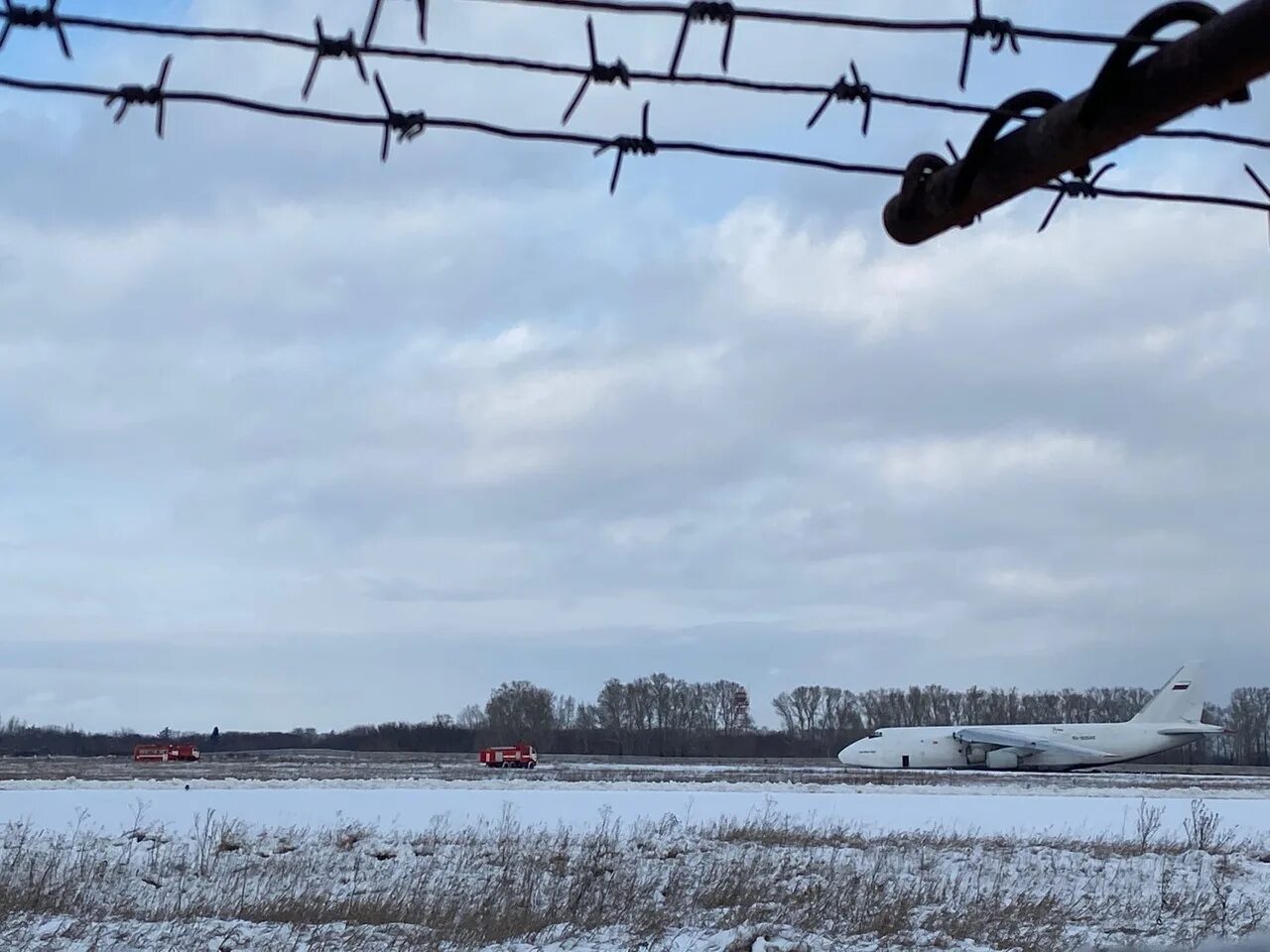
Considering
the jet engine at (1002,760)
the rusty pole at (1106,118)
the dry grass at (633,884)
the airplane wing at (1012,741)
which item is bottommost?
the dry grass at (633,884)

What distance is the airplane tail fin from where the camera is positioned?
55.0 metres

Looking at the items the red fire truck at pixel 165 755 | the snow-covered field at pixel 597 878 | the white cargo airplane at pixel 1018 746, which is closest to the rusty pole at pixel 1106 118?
the snow-covered field at pixel 597 878

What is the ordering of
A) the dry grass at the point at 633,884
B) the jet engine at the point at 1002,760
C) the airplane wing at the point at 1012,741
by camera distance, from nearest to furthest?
the dry grass at the point at 633,884, the jet engine at the point at 1002,760, the airplane wing at the point at 1012,741

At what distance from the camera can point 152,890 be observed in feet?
44.0

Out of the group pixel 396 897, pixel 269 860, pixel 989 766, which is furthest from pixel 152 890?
pixel 989 766

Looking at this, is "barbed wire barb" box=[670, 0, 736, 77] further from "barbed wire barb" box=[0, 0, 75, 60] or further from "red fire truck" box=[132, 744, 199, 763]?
"red fire truck" box=[132, 744, 199, 763]

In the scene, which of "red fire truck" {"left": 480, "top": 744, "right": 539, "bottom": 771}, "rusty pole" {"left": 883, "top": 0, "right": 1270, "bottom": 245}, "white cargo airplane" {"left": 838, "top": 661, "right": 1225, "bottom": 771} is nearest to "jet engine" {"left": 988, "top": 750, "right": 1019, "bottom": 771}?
"white cargo airplane" {"left": 838, "top": 661, "right": 1225, "bottom": 771}

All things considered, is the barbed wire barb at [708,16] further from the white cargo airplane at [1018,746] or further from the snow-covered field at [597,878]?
the white cargo airplane at [1018,746]

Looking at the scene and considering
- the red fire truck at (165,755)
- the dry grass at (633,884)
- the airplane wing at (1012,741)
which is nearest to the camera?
the dry grass at (633,884)

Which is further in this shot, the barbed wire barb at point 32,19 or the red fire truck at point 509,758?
the red fire truck at point 509,758

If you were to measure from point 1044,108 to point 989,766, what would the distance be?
5306 centimetres

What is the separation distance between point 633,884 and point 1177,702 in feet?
158

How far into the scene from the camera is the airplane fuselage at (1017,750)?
5319 cm

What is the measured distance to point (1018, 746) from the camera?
175 ft
